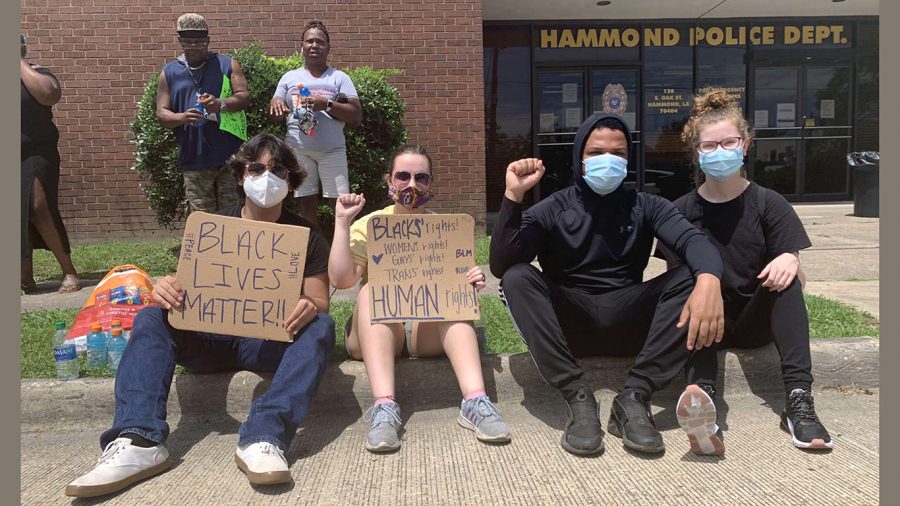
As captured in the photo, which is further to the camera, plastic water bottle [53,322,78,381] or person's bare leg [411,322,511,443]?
plastic water bottle [53,322,78,381]

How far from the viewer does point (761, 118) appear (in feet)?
40.2

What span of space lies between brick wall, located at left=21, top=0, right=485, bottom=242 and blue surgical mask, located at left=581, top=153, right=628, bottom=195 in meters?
5.90

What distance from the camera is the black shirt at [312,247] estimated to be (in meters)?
3.01

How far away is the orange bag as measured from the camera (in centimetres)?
340

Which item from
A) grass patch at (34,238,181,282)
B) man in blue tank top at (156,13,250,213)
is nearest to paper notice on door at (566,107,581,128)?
grass patch at (34,238,181,282)

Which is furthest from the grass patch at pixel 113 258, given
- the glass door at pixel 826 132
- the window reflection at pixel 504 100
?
the glass door at pixel 826 132

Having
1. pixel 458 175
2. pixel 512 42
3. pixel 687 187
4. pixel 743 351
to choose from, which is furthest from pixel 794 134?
pixel 743 351

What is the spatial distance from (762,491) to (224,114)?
4279 mm

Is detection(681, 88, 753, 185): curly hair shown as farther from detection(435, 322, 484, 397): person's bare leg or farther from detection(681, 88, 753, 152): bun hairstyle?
detection(435, 322, 484, 397): person's bare leg

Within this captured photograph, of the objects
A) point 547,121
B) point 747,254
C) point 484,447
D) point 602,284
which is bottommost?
point 484,447

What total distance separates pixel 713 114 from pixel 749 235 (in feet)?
2.01

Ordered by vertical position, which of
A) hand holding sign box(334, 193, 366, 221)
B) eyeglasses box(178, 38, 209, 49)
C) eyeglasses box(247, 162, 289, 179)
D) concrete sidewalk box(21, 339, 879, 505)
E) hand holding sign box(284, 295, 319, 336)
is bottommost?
concrete sidewalk box(21, 339, 879, 505)

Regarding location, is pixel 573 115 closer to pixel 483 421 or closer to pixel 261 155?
pixel 261 155

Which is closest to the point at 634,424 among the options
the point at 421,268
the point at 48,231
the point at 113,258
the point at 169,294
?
the point at 421,268
